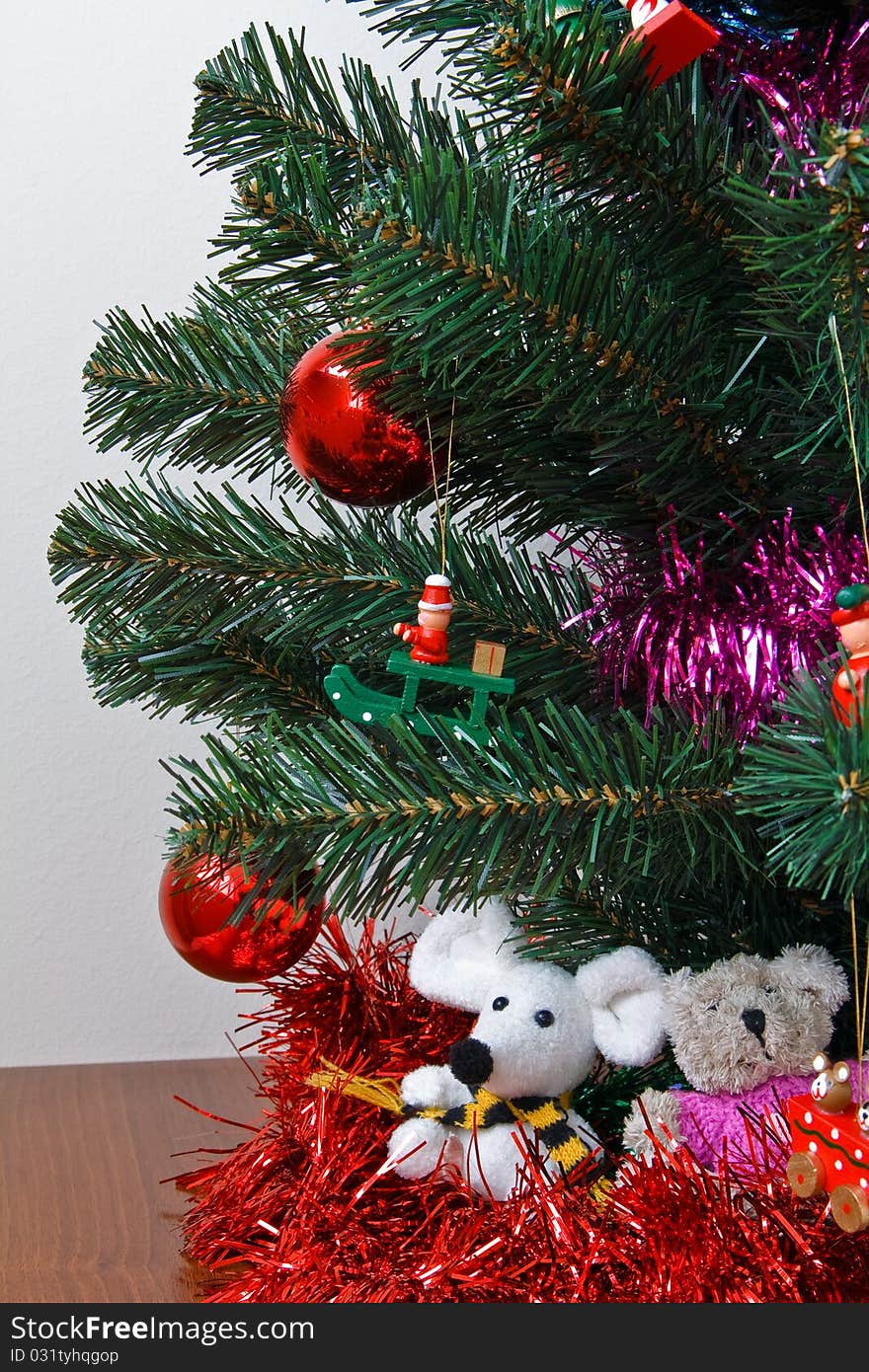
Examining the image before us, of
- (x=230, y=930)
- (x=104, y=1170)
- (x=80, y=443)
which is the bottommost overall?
(x=104, y=1170)

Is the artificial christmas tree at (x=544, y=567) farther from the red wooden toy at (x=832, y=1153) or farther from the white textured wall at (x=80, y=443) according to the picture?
the white textured wall at (x=80, y=443)

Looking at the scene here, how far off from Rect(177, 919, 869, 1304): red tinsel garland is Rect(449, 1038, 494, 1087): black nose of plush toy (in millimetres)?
38

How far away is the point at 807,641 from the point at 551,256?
0.14 metres

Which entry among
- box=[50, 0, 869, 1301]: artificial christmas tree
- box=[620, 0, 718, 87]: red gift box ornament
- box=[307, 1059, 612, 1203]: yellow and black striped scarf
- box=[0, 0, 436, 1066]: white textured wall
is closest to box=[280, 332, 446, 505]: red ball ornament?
box=[50, 0, 869, 1301]: artificial christmas tree

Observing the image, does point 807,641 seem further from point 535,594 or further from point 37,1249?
point 37,1249

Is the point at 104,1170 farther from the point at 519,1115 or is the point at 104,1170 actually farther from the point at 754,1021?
the point at 754,1021

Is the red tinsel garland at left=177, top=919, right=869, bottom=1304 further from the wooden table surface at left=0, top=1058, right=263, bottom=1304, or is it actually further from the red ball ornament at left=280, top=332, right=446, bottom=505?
the red ball ornament at left=280, top=332, right=446, bottom=505

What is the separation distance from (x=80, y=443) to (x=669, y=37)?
1.87 feet

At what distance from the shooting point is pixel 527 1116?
505 millimetres

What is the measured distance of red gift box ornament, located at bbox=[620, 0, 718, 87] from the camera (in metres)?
0.39

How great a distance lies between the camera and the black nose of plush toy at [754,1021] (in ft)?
1.43

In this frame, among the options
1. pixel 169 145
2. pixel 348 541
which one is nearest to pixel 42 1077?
pixel 348 541

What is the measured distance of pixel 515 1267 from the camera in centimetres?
42

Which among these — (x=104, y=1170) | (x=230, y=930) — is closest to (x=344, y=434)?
(x=230, y=930)
